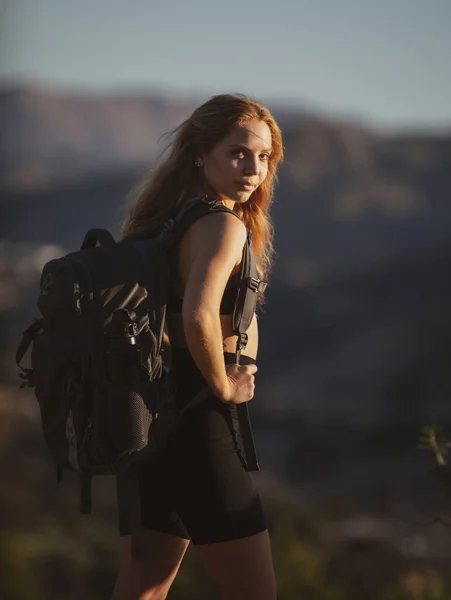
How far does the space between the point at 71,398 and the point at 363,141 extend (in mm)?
25157

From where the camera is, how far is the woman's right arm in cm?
228

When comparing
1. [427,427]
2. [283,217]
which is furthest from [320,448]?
[427,427]

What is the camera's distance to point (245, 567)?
7.71 feet

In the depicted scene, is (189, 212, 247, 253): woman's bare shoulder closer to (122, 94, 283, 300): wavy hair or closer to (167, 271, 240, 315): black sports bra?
(167, 271, 240, 315): black sports bra

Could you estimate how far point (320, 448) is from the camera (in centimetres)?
1727

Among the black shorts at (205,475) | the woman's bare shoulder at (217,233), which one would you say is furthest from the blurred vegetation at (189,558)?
the woman's bare shoulder at (217,233)

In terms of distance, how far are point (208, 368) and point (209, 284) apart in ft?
0.55

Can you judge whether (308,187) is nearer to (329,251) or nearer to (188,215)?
(329,251)

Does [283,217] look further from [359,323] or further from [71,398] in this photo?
[71,398]

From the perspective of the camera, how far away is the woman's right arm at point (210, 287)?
7.48 feet

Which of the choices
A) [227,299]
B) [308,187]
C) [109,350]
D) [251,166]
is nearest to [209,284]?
[227,299]

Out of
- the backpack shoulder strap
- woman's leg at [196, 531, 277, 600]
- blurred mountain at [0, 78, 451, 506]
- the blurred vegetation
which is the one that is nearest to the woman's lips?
the backpack shoulder strap

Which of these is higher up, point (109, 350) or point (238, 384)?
point (109, 350)

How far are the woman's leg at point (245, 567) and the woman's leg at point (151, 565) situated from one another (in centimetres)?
15
